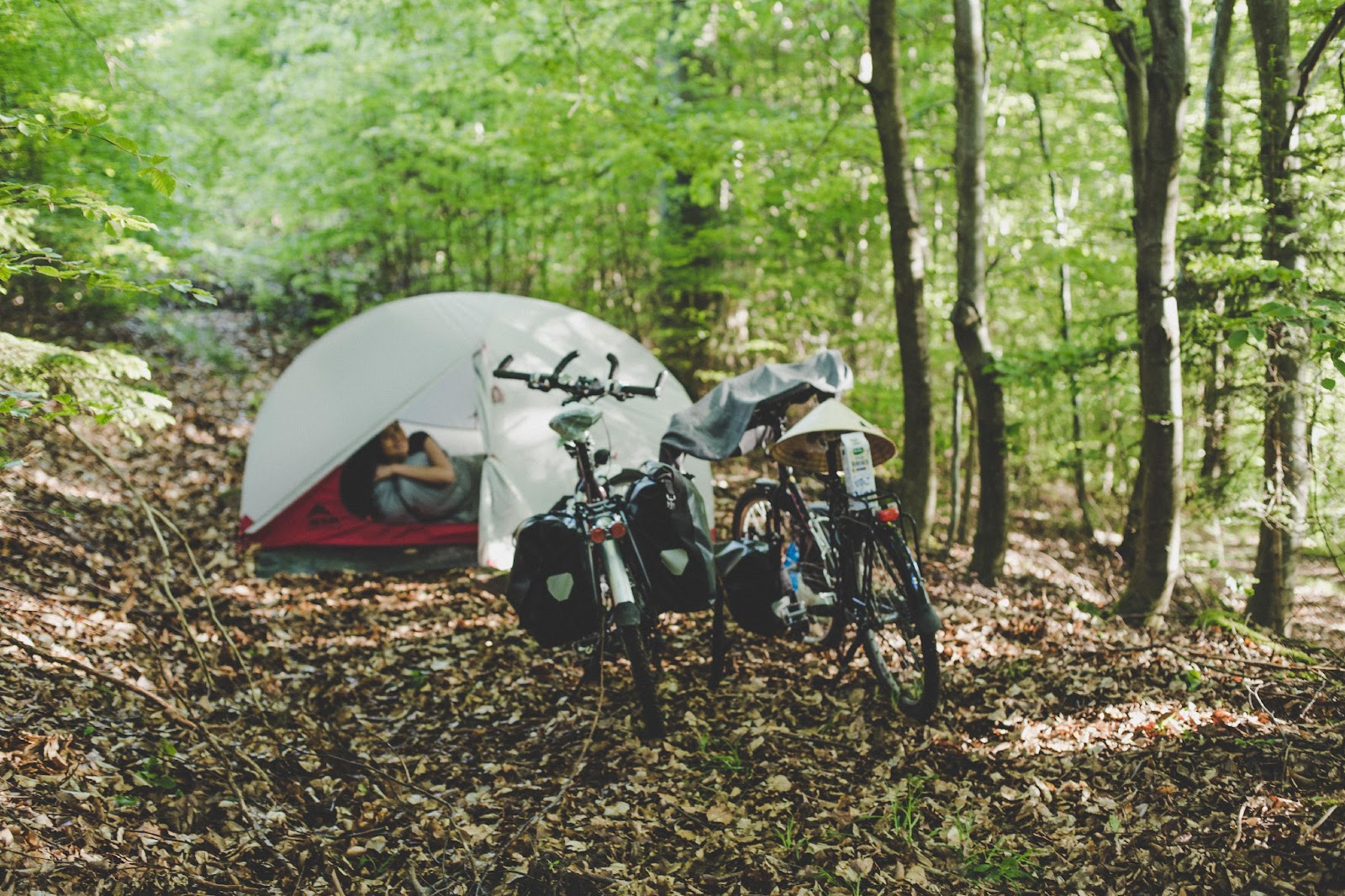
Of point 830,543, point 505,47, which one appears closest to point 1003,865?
point 830,543

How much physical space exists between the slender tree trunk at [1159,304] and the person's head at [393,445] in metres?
5.56

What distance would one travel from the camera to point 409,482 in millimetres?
7008

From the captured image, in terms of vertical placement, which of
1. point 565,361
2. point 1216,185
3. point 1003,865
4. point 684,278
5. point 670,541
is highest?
point 684,278

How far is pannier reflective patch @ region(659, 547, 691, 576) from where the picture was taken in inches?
161

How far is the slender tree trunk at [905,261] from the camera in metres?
6.02

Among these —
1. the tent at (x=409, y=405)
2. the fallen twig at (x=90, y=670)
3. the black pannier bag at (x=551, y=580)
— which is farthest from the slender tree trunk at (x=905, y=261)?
the fallen twig at (x=90, y=670)

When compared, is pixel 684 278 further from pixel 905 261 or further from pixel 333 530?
pixel 333 530

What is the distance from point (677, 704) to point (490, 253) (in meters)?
9.76

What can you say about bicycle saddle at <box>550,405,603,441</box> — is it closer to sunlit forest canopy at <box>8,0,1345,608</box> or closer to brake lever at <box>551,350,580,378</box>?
brake lever at <box>551,350,580,378</box>

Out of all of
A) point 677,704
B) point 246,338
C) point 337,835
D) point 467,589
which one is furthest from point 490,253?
point 337,835

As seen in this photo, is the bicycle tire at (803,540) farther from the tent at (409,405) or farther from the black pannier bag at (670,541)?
the tent at (409,405)

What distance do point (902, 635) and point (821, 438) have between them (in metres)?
1.05

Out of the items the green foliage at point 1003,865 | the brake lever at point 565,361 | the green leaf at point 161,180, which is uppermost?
the green leaf at point 161,180

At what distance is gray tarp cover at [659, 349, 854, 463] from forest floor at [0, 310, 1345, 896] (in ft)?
4.28
